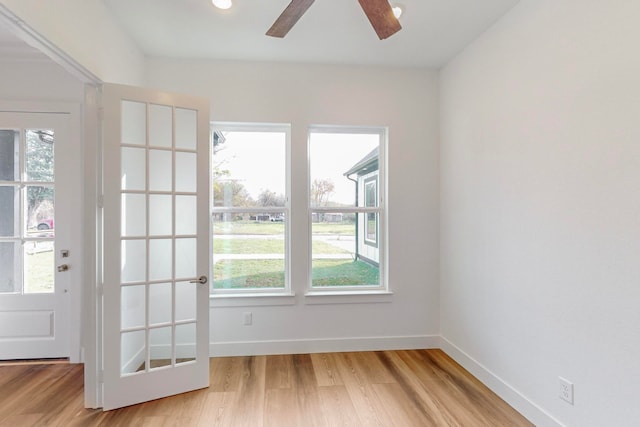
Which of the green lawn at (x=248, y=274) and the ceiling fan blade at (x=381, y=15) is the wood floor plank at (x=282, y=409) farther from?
the ceiling fan blade at (x=381, y=15)

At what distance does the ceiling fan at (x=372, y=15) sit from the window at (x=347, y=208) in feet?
4.37

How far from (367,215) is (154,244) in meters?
1.95

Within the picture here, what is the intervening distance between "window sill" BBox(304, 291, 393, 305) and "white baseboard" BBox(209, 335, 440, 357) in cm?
36

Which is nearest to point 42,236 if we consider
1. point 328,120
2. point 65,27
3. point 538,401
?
point 65,27

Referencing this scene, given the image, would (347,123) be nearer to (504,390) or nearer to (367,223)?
(367,223)

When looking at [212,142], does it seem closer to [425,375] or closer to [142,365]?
[142,365]

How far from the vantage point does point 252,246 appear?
3.07 m

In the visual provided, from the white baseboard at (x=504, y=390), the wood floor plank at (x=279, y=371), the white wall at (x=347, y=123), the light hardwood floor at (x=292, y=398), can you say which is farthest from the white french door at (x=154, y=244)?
the white baseboard at (x=504, y=390)

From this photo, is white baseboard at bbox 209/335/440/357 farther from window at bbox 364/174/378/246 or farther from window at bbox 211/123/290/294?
window at bbox 364/174/378/246

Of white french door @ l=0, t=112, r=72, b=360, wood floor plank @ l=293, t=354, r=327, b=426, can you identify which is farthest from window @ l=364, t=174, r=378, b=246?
white french door @ l=0, t=112, r=72, b=360

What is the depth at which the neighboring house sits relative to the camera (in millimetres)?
3215

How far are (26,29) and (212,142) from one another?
159 centimetres

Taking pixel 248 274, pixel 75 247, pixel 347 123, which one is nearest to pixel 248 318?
pixel 248 274

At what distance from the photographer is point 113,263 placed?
6.98 feet
